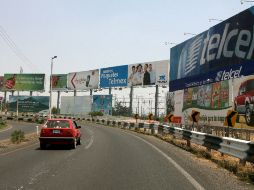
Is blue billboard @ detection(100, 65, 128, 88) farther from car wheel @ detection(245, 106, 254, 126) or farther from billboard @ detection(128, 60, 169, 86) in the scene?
car wheel @ detection(245, 106, 254, 126)

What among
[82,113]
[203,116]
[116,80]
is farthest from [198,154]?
[82,113]

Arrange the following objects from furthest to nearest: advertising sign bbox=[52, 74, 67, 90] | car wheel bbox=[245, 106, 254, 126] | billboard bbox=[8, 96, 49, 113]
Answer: advertising sign bbox=[52, 74, 67, 90], billboard bbox=[8, 96, 49, 113], car wheel bbox=[245, 106, 254, 126]

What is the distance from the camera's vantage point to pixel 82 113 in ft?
320

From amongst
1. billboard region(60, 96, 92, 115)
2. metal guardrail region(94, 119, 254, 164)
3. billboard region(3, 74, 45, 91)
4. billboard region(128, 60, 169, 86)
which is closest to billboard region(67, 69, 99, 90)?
billboard region(60, 96, 92, 115)

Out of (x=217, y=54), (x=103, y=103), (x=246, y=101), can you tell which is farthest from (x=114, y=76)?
(x=246, y=101)

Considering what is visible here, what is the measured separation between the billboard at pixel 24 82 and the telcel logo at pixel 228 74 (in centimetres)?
6599

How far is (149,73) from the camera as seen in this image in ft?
268

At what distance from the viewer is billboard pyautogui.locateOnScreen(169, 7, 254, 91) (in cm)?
3769

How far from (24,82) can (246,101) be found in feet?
254

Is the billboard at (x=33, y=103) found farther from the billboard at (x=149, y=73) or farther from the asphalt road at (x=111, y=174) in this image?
the asphalt road at (x=111, y=174)

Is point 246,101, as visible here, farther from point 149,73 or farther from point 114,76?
point 114,76

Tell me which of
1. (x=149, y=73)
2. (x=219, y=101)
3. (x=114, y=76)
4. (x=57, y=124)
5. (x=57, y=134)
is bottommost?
(x=57, y=134)

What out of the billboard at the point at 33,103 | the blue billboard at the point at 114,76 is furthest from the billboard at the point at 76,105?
the blue billboard at the point at 114,76

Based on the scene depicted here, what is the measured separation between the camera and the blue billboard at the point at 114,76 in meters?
84.8
